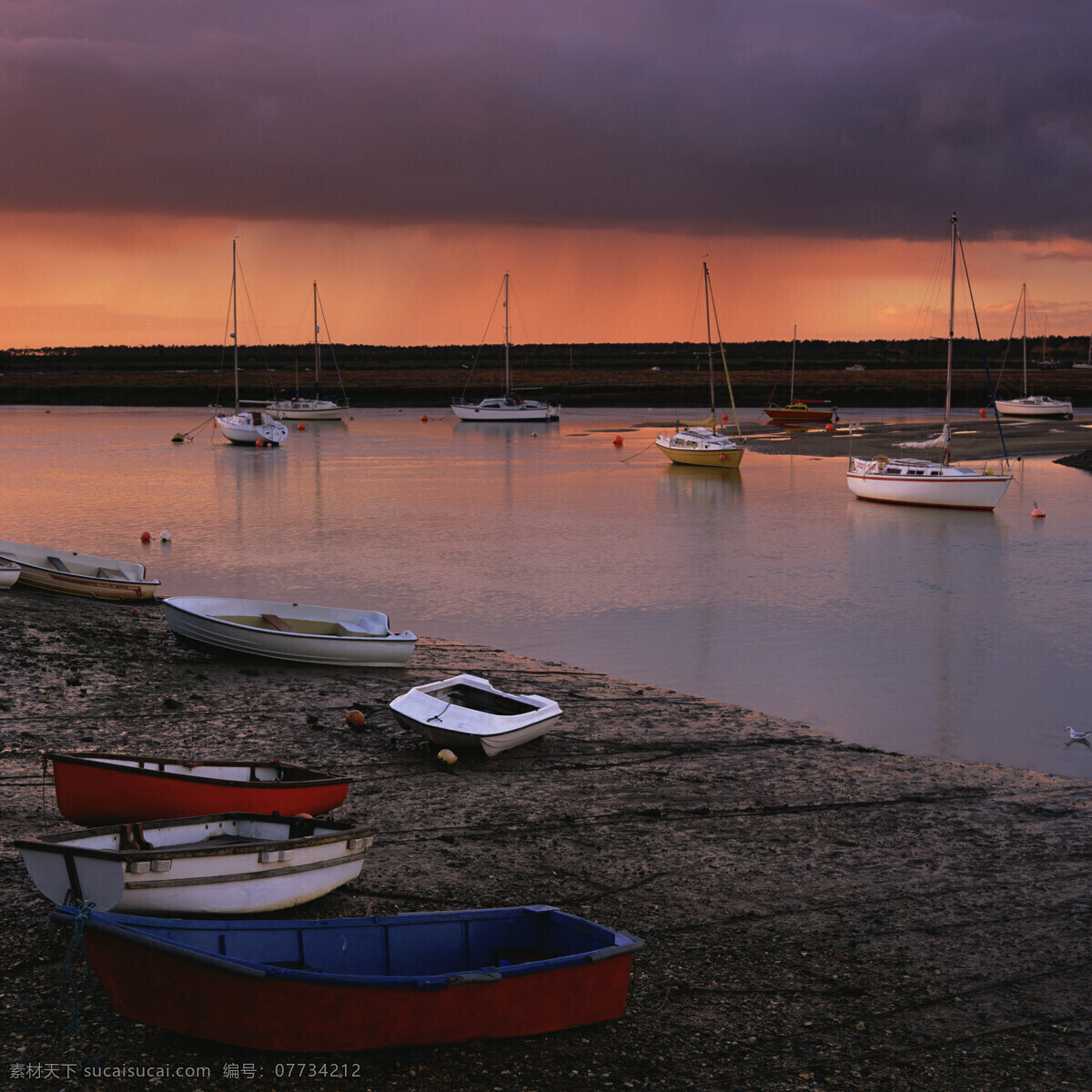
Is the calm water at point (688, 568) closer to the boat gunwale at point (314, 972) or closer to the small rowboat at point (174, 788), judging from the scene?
the small rowboat at point (174, 788)

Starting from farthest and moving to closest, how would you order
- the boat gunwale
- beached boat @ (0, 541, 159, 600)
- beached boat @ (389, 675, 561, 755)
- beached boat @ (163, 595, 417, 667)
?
beached boat @ (0, 541, 159, 600) → beached boat @ (163, 595, 417, 667) → beached boat @ (389, 675, 561, 755) → the boat gunwale

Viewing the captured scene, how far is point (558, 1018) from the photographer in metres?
6.07

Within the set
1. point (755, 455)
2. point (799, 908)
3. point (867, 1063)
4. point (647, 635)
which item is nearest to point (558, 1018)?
point (867, 1063)

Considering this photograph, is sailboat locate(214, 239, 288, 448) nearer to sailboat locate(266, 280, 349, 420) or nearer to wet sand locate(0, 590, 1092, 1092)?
sailboat locate(266, 280, 349, 420)

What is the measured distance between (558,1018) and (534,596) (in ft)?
49.8

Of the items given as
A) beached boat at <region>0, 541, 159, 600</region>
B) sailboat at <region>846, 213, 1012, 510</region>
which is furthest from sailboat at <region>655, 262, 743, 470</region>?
beached boat at <region>0, 541, 159, 600</region>

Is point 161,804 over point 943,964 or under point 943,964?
over

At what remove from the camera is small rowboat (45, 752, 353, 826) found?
7957 mm

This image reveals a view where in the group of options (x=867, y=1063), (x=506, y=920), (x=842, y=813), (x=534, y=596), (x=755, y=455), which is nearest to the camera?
(x=867, y=1063)

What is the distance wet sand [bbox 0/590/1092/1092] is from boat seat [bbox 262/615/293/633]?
67 centimetres

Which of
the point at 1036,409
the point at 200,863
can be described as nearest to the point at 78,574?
the point at 200,863

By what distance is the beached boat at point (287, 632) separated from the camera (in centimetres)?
1437

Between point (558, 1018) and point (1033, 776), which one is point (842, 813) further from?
point (558, 1018)

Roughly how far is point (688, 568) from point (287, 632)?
1244cm
